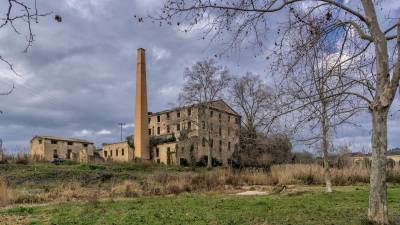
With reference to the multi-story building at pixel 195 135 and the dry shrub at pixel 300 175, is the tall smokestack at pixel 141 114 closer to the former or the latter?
the multi-story building at pixel 195 135

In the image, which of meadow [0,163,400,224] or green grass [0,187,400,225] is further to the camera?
meadow [0,163,400,224]

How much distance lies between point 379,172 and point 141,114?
55.5 metres

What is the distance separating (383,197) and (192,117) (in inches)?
2129

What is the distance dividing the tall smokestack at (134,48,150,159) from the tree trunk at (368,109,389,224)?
5488 centimetres

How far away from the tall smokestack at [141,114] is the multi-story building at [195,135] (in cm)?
428

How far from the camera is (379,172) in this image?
→ 8484mm

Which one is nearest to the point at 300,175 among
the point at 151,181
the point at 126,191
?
the point at 151,181

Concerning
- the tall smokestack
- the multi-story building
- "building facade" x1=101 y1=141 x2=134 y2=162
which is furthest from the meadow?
"building facade" x1=101 y1=141 x2=134 y2=162

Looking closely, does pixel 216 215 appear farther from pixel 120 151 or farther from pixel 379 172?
pixel 120 151

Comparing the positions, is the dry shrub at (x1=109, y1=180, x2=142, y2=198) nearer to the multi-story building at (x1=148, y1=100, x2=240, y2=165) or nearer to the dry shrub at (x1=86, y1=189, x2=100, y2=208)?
the dry shrub at (x1=86, y1=189, x2=100, y2=208)

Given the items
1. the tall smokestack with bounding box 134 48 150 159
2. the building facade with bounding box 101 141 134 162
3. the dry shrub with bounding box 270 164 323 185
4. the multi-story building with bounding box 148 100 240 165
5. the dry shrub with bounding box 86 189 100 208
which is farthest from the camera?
the building facade with bounding box 101 141 134 162

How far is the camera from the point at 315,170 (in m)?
28.4

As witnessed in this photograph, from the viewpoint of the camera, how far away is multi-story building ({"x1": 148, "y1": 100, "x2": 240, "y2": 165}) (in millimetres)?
59844

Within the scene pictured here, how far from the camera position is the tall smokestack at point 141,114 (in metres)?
62.7
